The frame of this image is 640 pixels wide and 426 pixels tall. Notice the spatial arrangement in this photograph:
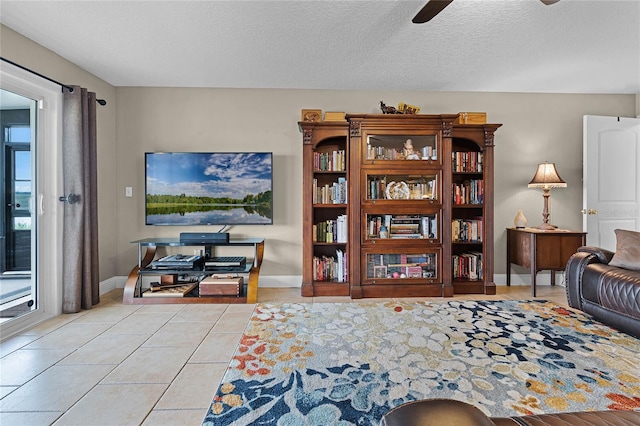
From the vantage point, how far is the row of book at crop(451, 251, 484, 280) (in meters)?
3.88

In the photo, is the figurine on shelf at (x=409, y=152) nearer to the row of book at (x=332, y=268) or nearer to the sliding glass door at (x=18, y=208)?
the row of book at (x=332, y=268)

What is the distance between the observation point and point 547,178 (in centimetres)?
382

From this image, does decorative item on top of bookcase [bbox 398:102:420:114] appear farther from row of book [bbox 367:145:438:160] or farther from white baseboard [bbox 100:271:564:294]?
white baseboard [bbox 100:271:564:294]

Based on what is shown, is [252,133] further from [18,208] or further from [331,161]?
[18,208]

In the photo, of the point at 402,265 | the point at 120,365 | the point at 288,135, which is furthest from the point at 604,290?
the point at 120,365

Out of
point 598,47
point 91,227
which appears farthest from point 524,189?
point 91,227

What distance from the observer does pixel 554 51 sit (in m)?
3.05

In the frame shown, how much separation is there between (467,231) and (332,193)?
5.43 ft

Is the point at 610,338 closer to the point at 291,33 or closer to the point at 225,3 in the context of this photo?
the point at 291,33

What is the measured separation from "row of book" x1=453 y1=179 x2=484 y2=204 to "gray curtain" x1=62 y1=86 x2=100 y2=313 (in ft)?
12.7

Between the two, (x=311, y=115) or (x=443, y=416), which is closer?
(x=443, y=416)

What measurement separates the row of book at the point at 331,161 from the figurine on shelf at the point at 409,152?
2.20 feet

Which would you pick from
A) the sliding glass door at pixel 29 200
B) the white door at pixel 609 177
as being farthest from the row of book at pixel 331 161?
the white door at pixel 609 177

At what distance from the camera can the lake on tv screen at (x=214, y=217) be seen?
12.6ft
